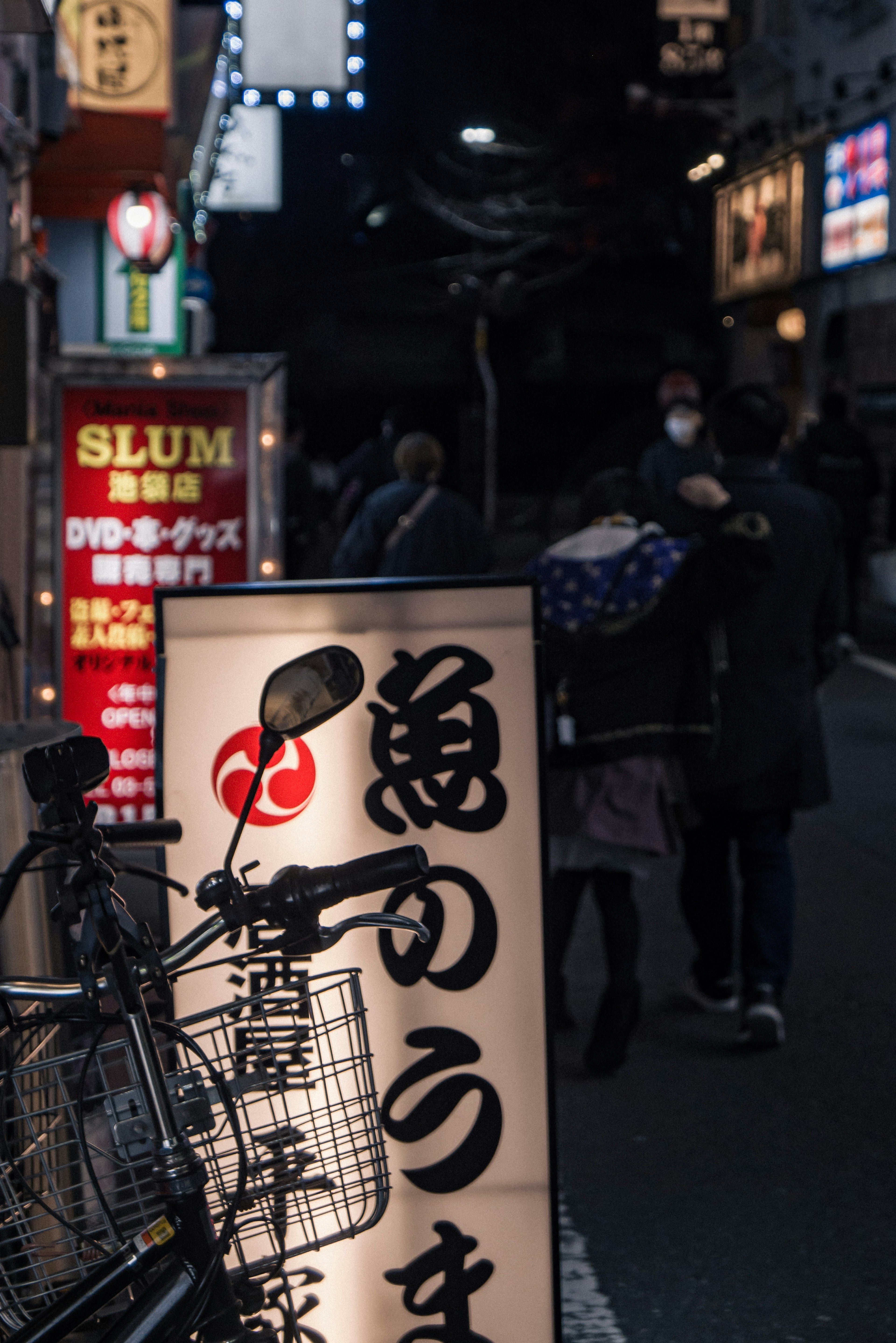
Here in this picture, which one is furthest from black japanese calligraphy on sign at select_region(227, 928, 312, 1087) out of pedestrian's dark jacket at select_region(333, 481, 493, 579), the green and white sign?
the green and white sign

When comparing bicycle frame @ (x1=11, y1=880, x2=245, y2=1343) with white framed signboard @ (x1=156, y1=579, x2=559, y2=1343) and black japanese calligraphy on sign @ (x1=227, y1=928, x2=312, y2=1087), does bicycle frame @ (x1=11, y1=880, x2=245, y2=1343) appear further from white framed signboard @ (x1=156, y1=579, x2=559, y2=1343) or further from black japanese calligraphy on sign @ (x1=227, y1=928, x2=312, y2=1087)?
white framed signboard @ (x1=156, y1=579, x2=559, y2=1343)

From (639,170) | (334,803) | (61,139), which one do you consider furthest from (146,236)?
(639,170)

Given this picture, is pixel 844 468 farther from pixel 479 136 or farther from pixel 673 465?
pixel 479 136

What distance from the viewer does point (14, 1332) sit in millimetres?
1895

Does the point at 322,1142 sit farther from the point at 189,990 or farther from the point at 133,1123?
the point at 189,990

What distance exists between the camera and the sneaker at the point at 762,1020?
16.1ft

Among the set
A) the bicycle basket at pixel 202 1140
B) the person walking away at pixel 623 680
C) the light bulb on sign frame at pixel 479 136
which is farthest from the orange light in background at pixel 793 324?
the bicycle basket at pixel 202 1140

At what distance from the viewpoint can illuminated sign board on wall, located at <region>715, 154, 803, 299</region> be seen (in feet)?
68.2

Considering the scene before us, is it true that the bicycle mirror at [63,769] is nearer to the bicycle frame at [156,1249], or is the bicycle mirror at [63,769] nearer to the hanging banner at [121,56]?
the bicycle frame at [156,1249]

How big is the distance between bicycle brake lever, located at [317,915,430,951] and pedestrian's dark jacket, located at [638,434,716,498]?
7457 millimetres

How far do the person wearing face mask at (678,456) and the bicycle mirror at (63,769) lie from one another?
7203 millimetres

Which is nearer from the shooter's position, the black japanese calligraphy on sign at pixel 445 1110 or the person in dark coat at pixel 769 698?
the black japanese calligraphy on sign at pixel 445 1110

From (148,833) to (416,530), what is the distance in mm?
5580

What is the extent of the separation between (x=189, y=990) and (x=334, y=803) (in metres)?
0.43
